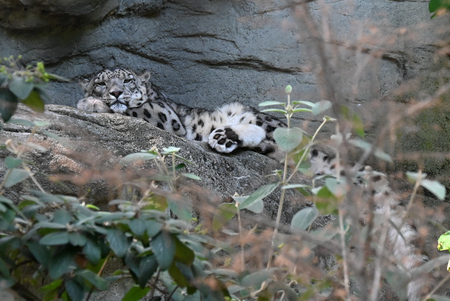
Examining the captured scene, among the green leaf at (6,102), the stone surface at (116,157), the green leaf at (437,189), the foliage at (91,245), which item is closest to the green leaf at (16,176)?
the foliage at (91,245)

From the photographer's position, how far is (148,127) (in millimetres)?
3291

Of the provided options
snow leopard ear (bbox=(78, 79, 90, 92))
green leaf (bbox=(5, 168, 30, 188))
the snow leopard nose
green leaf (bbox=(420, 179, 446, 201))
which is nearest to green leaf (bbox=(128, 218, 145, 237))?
green leaf (bbox=(5, 168, 30, 188))

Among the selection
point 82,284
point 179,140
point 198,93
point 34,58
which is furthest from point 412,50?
point 82,284

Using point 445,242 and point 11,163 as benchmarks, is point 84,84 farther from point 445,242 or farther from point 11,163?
point 11,163

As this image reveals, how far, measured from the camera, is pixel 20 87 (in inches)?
52.1

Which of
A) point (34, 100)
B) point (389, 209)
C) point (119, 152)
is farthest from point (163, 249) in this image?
point (119, 152)

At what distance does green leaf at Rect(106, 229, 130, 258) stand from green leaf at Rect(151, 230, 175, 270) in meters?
0.07

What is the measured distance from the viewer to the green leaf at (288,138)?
1.61m

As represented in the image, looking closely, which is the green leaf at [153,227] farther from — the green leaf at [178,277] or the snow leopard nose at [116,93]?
the snow leopard nose at [116,93]

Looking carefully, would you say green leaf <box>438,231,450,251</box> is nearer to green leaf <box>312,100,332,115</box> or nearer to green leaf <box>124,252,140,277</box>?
green leaf <box>312,100,332,115</box>

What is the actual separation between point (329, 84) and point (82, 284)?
755 mm

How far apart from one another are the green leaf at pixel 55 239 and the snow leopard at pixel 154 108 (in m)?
2.91

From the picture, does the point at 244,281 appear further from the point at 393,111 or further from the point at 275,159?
the point at 275,159

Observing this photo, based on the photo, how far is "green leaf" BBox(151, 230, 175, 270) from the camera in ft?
4.17
